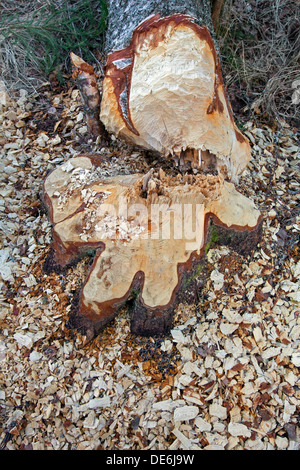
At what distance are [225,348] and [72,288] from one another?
71 cm

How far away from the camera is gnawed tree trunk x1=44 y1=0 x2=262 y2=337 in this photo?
143cm

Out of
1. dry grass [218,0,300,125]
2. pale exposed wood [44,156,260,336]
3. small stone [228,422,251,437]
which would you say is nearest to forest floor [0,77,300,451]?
small stone [228,422,251,437]

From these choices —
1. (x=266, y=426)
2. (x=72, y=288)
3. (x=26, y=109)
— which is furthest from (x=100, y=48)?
(x=266, y=426)

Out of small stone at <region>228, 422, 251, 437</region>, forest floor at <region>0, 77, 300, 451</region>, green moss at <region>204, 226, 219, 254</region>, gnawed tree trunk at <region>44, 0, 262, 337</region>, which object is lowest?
small stone at <region>228, 422, 251, 437</region>

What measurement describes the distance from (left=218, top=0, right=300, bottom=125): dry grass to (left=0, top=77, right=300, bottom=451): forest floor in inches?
35.3

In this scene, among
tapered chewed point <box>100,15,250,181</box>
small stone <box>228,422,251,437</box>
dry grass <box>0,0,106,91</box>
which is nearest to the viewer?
small stone <box>228,422,251,437</box>

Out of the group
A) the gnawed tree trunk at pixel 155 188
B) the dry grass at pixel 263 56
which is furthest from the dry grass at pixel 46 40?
the dry grass at pixel 263 56

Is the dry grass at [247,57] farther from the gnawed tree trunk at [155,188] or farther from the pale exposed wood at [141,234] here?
the pale exposed wood at [141,234]

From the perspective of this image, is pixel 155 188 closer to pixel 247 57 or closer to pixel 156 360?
pixel 156 360

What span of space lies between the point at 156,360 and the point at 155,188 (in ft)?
2.34

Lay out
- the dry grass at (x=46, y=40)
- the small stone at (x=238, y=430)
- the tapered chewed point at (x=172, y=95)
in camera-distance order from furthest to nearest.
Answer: the dry grass at (x=46, y=40) → the tapered chewed point at (x=172, y=95) → the small stone at (x=238, y=430)

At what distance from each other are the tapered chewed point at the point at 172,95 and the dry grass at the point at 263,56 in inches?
29.7

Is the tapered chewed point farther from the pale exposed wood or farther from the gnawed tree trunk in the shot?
the pale exposed wood

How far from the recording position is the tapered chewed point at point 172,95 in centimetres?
151
